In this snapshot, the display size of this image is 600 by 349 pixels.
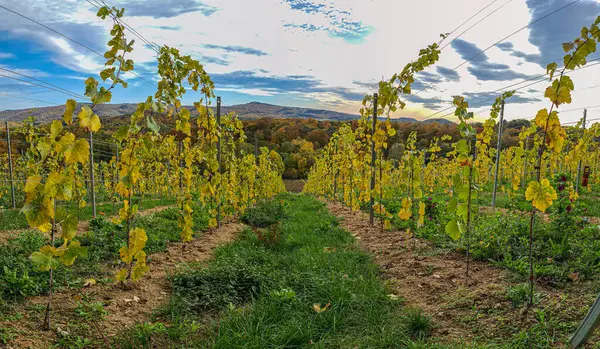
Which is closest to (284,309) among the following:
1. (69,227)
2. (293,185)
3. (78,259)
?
(69,227)

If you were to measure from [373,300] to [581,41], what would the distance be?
2.93 meters

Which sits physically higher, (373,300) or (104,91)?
(104,91)

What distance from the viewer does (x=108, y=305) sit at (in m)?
3.74

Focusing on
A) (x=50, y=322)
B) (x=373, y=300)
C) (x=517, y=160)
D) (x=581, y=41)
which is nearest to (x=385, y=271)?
(x=373, y=300)

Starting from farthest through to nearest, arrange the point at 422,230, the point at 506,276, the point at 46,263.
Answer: the point at 422,230
the point at 506,276
the point at 46,263

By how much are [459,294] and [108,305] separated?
12.0ft

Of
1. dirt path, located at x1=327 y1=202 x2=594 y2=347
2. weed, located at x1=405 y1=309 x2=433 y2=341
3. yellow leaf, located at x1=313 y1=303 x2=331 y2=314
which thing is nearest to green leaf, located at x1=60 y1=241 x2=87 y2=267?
yellow leaf, located at x1=313 y1=303 x2=331 y2=314

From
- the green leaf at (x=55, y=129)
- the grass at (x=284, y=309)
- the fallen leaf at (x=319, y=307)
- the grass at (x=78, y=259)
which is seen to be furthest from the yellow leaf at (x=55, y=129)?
the fallen leaf at (x=319, y=307)

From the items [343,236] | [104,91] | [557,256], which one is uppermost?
[104,91]

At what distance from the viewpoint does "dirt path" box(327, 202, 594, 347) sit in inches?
123

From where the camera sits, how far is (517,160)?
10.2m

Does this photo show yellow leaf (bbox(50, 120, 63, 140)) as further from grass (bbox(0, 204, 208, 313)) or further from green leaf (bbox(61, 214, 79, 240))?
grass (bbox(0, 204, 208, 313))

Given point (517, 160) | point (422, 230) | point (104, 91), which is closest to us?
point (104, 91)

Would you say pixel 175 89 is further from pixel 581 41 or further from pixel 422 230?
pixel 422 230
